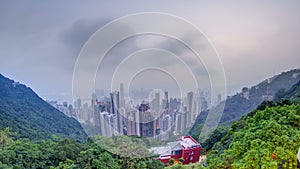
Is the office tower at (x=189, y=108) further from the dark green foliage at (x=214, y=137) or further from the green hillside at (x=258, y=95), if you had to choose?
the green hillside at (x=258, y=95)

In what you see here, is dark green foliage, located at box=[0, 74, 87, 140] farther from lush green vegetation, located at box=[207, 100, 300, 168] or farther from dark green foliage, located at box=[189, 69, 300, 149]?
lush green vegetation, located at box=[207, 100, 300, 168]

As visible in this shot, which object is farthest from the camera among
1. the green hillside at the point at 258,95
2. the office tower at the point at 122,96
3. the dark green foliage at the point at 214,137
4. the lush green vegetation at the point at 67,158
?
the green hillside at the point at 258,95

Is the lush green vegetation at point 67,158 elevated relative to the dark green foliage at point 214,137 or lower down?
lower down

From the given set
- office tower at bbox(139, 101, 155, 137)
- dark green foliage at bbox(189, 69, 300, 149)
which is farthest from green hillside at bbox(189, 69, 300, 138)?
office tower at bbox(139, 101, 155, 137)

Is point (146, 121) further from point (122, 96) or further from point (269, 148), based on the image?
point (269, 148)

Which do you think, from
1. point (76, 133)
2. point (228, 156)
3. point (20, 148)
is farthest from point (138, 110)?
point (76, 133)

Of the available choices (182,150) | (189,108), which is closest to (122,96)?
(189,108)

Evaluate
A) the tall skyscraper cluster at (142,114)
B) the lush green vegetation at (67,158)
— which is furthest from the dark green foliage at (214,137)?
the tall skyscraper cluster at (142,114)
